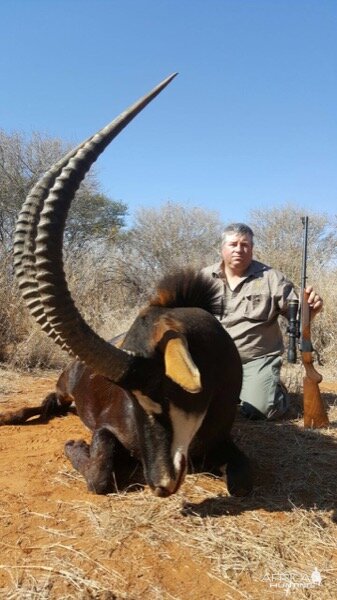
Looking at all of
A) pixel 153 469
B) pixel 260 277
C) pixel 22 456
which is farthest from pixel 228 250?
pixel 153 469

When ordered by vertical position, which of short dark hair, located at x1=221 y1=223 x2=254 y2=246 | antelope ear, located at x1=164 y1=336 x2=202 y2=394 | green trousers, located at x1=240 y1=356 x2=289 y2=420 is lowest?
green trousers, located at x1=240 y1=356 x2=289 y2=420

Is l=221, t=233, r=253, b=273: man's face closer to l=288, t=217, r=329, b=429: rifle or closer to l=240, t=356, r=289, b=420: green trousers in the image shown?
l=288, t=217, r=329, b=429: rifle

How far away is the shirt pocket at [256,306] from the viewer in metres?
5.81

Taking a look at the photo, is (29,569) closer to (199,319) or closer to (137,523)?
(137,523)

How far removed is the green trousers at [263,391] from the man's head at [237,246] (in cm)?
104

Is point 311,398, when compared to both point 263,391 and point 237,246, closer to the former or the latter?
point 263,391

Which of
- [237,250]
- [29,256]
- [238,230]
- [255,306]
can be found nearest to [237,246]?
[237,250]

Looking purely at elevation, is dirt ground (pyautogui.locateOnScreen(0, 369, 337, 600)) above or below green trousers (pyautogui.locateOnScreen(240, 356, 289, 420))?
below

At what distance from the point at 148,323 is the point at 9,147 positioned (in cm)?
1943

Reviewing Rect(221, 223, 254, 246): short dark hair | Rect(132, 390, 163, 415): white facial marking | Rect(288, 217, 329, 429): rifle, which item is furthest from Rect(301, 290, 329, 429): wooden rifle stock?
Rect(132, 390, 163, 415): white facial marking

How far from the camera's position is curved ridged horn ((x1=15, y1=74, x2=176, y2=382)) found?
2658mm

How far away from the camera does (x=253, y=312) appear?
5809 mm

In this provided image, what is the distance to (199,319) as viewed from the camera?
3799mm

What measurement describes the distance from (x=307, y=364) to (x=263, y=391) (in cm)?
52
